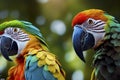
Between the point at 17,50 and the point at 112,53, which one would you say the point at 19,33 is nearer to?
the point at 17,50

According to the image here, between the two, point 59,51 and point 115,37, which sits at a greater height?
point 115,37

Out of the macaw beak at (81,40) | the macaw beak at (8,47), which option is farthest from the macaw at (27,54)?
the macaw beak at (81,40)

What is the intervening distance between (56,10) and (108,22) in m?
1.97

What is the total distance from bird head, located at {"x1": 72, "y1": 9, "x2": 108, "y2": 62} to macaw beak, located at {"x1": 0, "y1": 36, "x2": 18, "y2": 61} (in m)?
0.46

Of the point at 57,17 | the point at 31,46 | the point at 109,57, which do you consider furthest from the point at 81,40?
the point at 57,17

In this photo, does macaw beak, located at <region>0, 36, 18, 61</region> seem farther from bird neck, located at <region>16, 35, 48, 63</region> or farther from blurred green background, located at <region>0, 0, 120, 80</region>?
blurred green background, located at <region>0, 0, 120, 80</region>

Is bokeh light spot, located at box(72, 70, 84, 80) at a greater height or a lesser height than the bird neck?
lesser

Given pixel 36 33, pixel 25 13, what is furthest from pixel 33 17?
pixel 36 33

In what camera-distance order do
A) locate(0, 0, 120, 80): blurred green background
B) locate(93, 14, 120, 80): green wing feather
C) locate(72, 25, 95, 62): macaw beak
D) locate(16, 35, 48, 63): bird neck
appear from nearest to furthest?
1. locate(93, 14, 120, 80): green wing feather
2. locate(72, 25, 95, 62): macaw beak
3. locate(16, 35, 48, 63): bird neck
4. locate(0, 0, 120, 80): blurred green background

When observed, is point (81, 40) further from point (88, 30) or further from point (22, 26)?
point (22, 26)

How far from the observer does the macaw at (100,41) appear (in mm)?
3193

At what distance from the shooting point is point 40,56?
341 cm

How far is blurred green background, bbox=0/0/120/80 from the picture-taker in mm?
4852

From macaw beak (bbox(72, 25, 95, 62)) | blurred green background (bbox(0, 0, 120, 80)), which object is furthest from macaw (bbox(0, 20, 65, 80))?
blurred green background (bbox(0, 0, 120, 80))
